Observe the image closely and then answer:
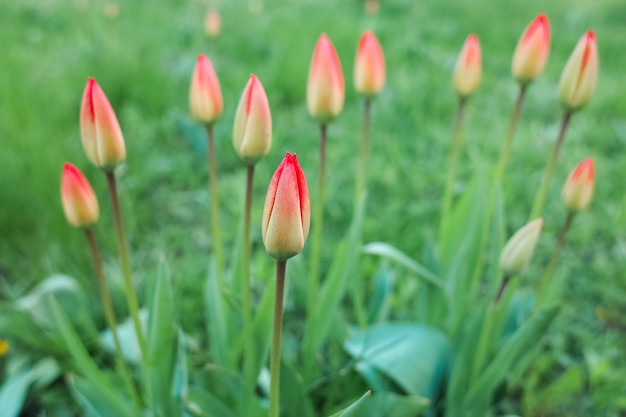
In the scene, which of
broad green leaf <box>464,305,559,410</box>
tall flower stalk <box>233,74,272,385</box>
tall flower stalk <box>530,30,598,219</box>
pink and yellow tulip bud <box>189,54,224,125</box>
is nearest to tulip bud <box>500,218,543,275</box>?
broad green leaf <box>464,305,559,410</box>

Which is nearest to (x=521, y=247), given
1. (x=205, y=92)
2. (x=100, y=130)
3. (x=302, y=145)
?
(x=205, y=92)

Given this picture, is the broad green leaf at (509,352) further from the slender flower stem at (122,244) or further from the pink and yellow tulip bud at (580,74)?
the slender flower stem at (122,244)

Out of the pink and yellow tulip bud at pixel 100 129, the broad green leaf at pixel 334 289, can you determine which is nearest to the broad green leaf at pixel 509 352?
the broad green leaf at pixel 334 289

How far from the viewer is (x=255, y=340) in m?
1.12

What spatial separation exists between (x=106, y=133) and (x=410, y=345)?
0.78m

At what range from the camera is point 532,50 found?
1.08 m

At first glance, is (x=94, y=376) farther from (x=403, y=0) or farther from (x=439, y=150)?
(x=403, y=0)

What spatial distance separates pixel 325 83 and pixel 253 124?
0.70ft

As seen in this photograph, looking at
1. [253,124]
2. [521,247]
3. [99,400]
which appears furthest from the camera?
[99,400]

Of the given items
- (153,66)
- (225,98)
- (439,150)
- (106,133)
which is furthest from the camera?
(153,66)

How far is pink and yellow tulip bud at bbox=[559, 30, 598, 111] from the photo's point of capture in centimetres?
101

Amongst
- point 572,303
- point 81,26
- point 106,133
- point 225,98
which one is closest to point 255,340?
point 106,133

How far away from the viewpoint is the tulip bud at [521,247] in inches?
38.5

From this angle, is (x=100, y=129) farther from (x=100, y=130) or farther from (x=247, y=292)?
(x=247, y=292)
